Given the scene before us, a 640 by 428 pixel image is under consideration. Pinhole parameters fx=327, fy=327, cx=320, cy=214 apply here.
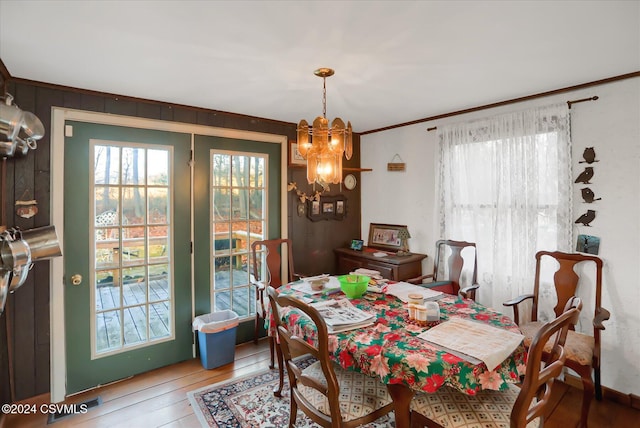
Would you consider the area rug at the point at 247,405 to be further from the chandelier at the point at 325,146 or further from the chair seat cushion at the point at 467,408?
the chandelier at the point at 325,146

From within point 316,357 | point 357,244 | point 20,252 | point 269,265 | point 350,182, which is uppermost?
point 350,182

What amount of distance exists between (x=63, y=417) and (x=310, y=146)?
8.10 ft

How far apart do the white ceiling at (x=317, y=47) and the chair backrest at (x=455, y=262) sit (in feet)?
4.38

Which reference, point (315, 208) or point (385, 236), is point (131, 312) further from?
point (385, 236)

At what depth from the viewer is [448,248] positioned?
3270 millimetres

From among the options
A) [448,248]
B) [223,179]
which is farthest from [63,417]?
[448,248]

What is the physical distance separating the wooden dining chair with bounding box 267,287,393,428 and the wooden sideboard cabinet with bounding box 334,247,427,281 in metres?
1.58

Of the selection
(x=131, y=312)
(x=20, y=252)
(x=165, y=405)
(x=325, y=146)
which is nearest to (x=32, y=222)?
(x=20, y=252)

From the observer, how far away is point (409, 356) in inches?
55.7

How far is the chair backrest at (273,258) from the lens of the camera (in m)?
3.22

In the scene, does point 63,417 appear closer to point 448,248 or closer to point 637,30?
point 448,248

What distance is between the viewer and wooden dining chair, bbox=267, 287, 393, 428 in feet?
4.65

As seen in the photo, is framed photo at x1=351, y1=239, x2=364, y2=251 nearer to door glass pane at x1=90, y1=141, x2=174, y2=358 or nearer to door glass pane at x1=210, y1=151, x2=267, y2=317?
door glass pane at x1=210, y1=151, x2=267, y2=317

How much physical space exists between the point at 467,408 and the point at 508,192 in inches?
76.8
